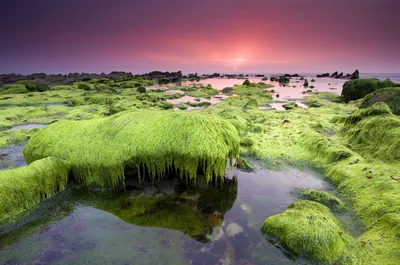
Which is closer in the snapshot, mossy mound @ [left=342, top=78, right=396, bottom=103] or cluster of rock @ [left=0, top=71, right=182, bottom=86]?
mossy mound @ [left=342, top=78, right=396, bottom=103]

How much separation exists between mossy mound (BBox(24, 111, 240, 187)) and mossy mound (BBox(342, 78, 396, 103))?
28305mm

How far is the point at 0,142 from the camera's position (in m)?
14.0

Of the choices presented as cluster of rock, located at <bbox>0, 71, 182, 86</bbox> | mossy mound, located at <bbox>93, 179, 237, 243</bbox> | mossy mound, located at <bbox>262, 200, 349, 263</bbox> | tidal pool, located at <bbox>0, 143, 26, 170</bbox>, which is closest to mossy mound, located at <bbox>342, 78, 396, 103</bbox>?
mossy mound, located at <bbox>262, 200, 349, 263</bbox>

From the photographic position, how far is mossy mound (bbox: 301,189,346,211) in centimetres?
799

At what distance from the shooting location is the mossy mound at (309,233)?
589 centimetres

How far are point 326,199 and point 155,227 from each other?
602 cm

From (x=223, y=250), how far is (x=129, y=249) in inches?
102

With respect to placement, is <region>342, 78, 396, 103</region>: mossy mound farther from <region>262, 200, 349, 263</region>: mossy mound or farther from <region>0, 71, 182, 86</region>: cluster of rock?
<region>0, 71, 182, 86</region>: cluster of rock

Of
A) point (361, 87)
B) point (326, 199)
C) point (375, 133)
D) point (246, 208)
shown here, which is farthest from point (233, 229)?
point (361, 87)

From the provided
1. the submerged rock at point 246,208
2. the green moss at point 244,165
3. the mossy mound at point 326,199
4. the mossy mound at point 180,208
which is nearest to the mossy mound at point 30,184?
the mossy mound at point 180,208

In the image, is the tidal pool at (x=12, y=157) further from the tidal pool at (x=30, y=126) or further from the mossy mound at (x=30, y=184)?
the tidal pool at (x=30, y=126)

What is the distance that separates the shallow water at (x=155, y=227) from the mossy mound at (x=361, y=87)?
26.2m

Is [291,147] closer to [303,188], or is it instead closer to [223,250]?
[303,188]

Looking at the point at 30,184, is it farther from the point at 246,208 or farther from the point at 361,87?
the point at 361,87
